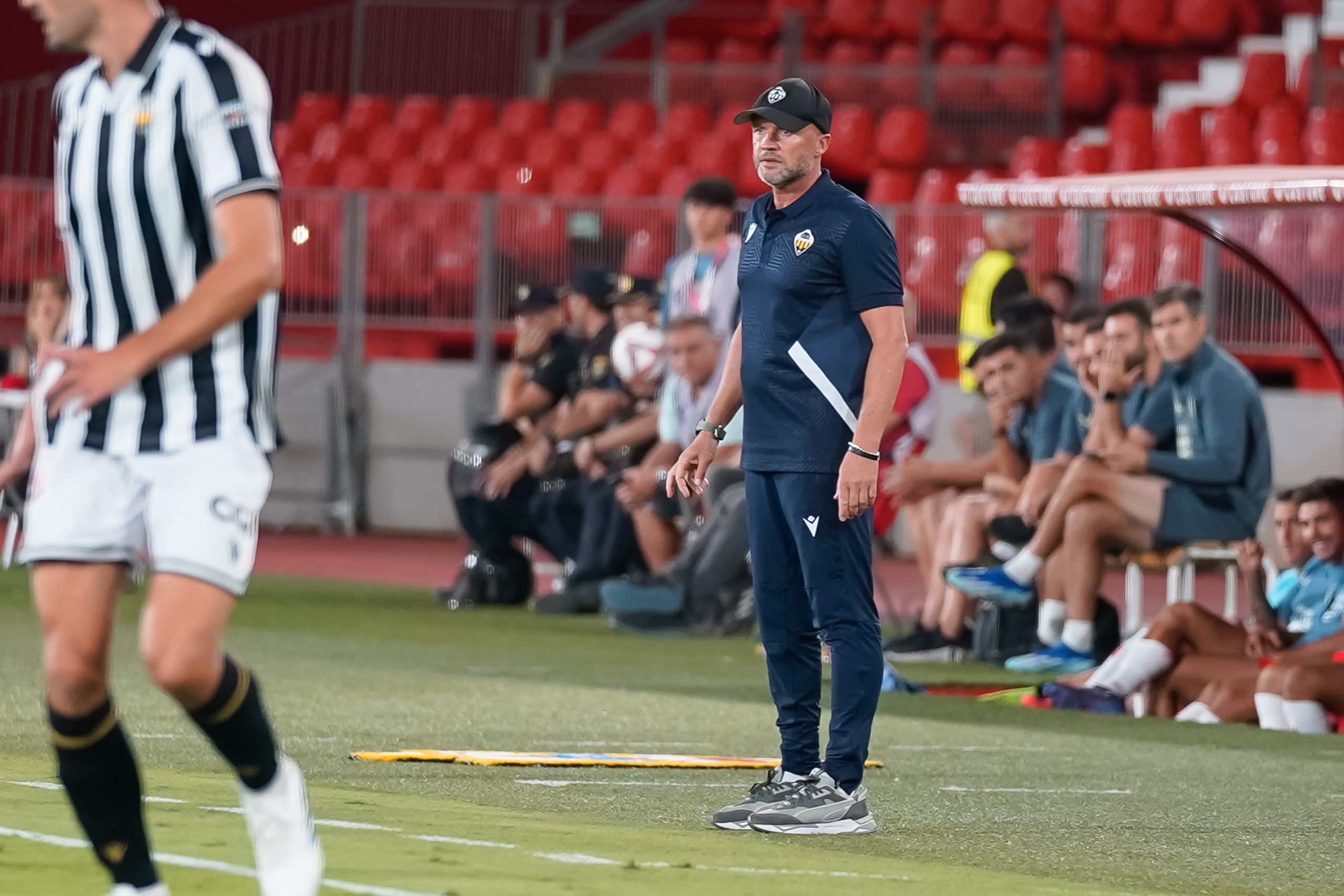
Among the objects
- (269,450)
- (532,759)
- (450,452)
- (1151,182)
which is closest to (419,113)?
(450,452)

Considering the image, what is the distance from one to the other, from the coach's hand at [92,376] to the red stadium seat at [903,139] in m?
16.9

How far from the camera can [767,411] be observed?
6.20 m

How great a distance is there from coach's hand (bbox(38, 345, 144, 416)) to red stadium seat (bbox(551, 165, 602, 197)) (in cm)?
1650

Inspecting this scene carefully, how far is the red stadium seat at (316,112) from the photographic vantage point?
2233 cm

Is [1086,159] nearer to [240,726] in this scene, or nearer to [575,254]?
[575,254]

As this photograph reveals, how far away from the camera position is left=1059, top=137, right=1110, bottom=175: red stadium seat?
61.3ft

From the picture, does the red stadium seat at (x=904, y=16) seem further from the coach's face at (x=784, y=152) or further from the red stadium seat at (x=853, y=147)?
the coach's face at (x=784, y=152)

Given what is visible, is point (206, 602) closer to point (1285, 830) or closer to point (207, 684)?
point (207, 684)

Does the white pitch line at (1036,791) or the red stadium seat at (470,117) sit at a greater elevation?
the red stadium seat at (470,117)

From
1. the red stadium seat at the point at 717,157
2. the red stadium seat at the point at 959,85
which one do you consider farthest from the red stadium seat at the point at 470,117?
the red stadium seat at the point at 959,85

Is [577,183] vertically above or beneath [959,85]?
beneath

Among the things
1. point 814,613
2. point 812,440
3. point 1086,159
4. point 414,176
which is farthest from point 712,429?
point 414,176

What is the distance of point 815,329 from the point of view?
618 centimetres

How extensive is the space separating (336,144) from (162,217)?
17.9 meters
